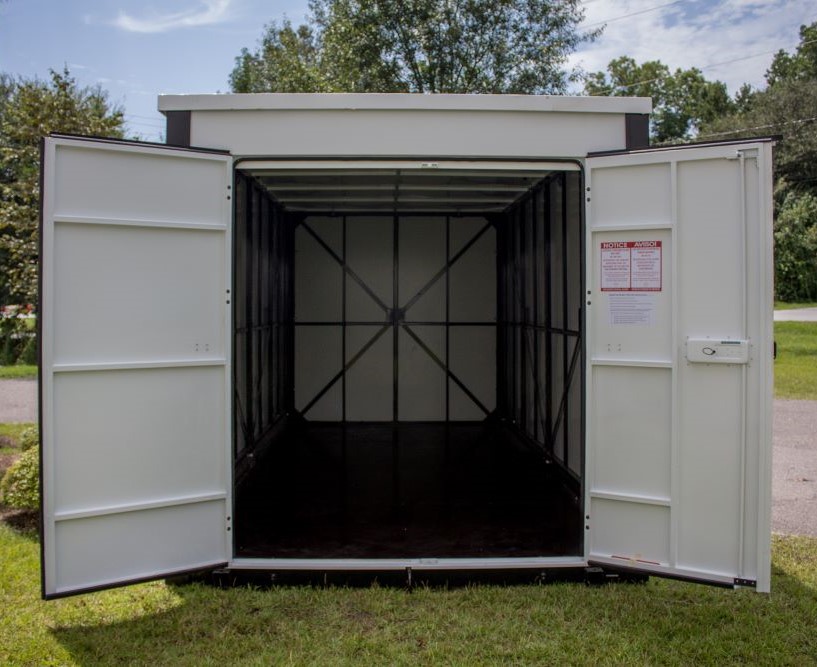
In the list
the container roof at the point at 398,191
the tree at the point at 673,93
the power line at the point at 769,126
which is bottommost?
the container roof at the point at 398,191

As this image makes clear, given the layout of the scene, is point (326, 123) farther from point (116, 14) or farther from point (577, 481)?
point (116, 14)

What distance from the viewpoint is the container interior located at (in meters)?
5.32

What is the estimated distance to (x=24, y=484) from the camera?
5738 millimetres

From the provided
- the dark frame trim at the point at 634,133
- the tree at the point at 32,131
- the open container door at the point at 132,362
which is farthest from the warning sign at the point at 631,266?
the tree at the point at 32,131

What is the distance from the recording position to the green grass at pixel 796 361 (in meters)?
12.7

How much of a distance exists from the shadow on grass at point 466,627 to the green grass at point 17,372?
1228cm

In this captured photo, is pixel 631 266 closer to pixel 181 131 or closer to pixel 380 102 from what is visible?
pixel 380 102

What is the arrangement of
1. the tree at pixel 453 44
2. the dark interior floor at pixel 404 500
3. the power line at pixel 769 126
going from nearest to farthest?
the dark interior floor at pixel 404 500
the tree at pixel 453 44
the power line at pixel 769 126

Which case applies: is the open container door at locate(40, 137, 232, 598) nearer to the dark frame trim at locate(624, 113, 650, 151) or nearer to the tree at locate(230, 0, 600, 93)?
the dark frame trim at locate(624, 113, 650, 151)

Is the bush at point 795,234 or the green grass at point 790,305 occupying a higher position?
the bush at point 795,234

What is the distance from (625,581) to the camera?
4.55 metres

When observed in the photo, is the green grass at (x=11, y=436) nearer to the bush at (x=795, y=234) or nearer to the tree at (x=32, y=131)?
the tree at (x=32, y=131)

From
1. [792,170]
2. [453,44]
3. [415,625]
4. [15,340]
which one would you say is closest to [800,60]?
[792,170]

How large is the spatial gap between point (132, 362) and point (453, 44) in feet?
40.5
